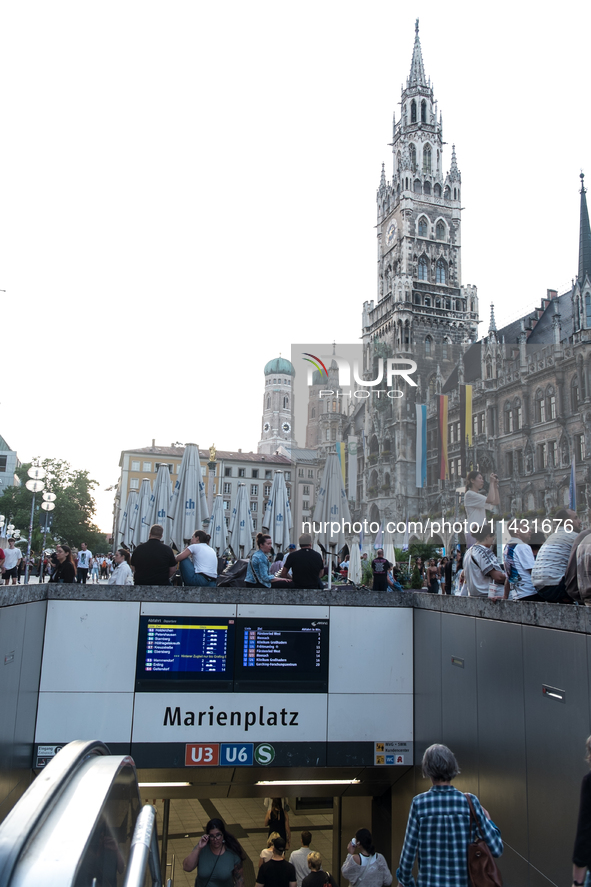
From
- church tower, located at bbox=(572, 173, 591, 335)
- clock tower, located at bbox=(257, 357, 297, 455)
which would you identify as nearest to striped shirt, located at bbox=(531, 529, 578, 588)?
church tower, located at bbox=(572, 173, 591, 335)

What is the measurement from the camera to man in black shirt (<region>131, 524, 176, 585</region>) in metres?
9.40

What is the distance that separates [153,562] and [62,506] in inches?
2622

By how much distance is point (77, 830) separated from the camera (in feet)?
4.82

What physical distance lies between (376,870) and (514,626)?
3097 mm

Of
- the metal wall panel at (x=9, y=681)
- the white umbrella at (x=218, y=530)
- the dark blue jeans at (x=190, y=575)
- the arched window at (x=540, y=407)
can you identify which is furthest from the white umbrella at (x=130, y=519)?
the arched window at (x=540, y=407)

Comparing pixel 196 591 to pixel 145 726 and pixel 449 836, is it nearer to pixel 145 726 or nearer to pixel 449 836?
pixel 145 726

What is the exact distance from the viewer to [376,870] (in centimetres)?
725

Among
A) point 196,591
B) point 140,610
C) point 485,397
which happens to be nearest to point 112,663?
point 140,610

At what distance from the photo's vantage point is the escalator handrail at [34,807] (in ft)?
4.28

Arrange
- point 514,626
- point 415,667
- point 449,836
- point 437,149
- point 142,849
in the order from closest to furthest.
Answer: point 142,849 → point 449,836 → point 514,626 → point 415,667 → point 437,149

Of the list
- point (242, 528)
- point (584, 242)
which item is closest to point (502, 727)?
point (242, 528)

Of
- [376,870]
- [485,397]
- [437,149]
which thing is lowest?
[376,870]

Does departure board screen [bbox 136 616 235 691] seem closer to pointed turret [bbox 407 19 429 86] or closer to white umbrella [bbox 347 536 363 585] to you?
white umbrella [bbox 347 536 363 585]

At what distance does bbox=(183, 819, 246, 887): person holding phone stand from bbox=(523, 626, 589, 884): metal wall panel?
281 cm
